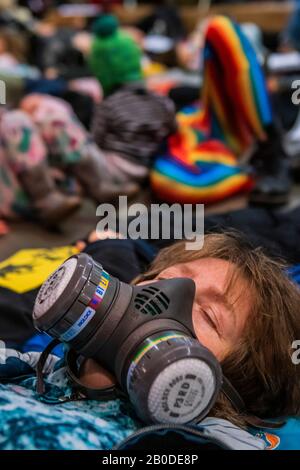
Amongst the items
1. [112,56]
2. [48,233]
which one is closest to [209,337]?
[48,233]

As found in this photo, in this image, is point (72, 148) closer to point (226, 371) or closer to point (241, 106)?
point (241, 106)

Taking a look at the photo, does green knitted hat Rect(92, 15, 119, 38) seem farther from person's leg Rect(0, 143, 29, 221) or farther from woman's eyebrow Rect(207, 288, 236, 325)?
woman's eyebrow Rect(207, 288, 236, 325)

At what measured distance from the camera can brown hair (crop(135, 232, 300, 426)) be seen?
28.2 inches

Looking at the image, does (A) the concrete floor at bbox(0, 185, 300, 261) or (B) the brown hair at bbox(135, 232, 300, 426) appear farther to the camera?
(A) the concrete floor at bbox(0, 185, 300, 261)

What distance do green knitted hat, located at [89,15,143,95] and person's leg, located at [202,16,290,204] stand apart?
239 millimetres

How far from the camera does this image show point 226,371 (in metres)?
0.71

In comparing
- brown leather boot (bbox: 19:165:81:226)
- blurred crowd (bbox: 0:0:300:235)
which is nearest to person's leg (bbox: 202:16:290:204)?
blurred crowd (bbox: 0:0:300:235)

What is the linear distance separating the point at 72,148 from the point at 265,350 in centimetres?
96

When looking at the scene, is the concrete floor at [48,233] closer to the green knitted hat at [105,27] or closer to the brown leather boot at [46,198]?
the brown leather boot at [46,198]

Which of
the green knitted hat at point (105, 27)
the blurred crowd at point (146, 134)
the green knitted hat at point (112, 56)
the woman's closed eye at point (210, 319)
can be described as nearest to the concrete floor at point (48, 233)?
the blurred crowd at point (146, 134)

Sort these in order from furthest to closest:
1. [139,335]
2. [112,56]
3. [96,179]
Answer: [112,56], [96,179], [139,335]

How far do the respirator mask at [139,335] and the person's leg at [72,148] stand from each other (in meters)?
0.92

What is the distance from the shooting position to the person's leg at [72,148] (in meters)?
1.53

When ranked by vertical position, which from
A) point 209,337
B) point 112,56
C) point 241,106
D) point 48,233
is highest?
point 112,56
